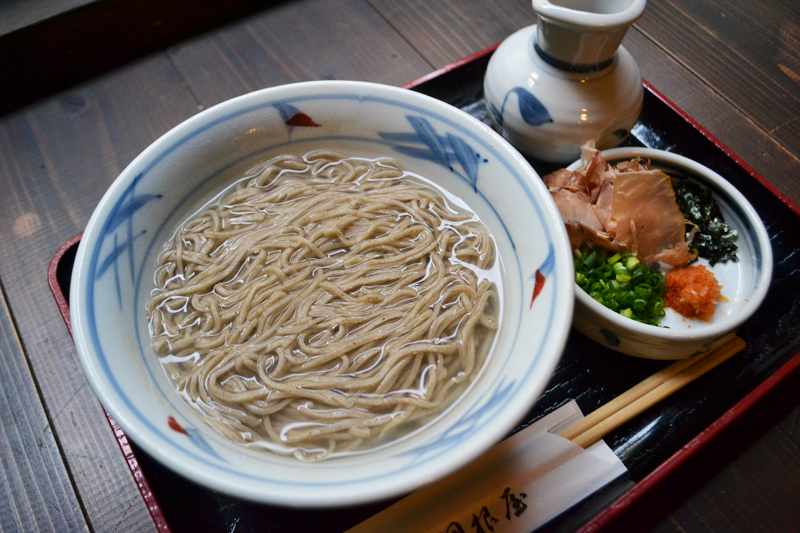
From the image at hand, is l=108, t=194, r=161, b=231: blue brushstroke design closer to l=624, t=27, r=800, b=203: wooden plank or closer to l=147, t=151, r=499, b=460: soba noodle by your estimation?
l=147, t=151, r=499, b=460: soba noodle

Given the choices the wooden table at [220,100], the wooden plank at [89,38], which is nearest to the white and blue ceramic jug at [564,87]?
the wooden table at [220,100]

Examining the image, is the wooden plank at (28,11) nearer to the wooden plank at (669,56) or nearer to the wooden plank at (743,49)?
the wooden plank at (669,56)

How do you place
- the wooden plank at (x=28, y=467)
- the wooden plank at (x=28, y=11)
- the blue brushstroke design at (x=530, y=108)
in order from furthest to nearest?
the wooden plank at (x=28, y=11) → the blue brushstroke design at (x=530, y=108) → the wooden plank at (x=28, y=467)

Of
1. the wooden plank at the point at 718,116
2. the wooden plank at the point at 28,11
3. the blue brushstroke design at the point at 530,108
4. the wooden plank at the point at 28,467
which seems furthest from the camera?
the wooden plank at the point at 28,11

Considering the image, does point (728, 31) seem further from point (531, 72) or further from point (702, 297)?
point (702, 297)

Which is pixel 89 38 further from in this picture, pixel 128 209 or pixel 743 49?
pixel 743 49

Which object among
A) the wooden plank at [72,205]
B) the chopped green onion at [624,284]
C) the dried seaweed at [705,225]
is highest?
the dried seaweed at [705,225]
